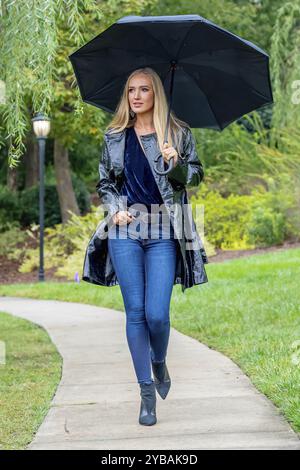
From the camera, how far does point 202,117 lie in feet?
18.2

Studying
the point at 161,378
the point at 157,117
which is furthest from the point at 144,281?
the point at 157,117

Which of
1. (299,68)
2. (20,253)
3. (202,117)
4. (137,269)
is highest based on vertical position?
(299,68)

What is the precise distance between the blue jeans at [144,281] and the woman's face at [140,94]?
672mm

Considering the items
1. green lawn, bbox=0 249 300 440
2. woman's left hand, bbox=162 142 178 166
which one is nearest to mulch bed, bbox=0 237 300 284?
green lawn, bbox=0 249 300 440

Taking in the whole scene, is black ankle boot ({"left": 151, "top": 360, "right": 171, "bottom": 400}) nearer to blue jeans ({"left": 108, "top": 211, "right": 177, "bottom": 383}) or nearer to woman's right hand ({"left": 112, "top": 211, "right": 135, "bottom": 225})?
blue jeans ({"left": 108, "top": 211, "right": 177, "bottom": 383})

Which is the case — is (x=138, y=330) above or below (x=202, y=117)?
below

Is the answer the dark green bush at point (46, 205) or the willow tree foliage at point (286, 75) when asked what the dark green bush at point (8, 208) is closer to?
the dark green bush at point (46, 205)

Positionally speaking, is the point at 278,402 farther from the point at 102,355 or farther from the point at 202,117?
the point at 102,355

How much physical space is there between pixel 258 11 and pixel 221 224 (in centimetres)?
895

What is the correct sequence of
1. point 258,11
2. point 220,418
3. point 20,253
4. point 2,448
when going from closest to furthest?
point 2,448
point 220,418
point 20,253
point 258,11

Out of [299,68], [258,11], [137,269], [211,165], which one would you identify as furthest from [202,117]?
[258,11]

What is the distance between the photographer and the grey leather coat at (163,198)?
463cm

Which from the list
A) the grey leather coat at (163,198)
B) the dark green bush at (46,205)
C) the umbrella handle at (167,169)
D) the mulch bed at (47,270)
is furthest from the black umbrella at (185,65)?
the dark green bush at (46,205)

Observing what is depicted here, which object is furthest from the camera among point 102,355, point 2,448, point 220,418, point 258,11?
point 258,11
